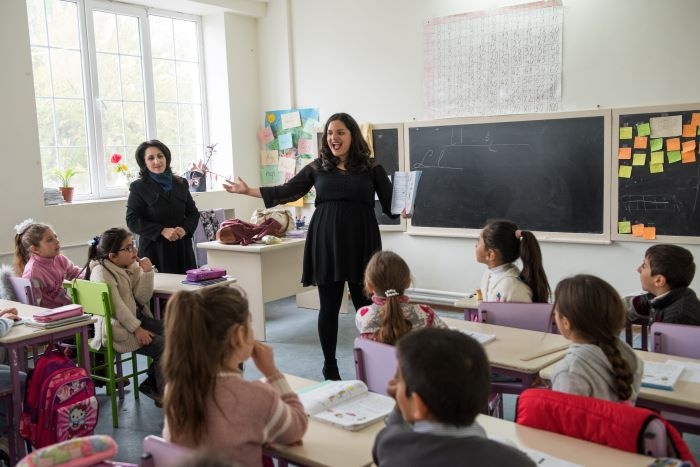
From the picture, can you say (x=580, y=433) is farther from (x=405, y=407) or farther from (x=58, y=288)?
(x=58, y=288)

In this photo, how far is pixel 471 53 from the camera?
5469 mm

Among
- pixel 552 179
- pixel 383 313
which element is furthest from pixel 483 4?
pixel 383 313

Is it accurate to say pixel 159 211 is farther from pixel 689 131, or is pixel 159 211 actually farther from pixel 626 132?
pixel 689 131

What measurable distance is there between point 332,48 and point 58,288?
3463 mm

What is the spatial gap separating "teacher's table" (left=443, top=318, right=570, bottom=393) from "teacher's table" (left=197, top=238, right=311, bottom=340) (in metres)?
2.39

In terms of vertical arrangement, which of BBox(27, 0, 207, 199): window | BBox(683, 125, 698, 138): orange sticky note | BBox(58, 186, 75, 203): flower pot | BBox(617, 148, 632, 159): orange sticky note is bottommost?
BBox(58, 186, 75, 203): flower pot

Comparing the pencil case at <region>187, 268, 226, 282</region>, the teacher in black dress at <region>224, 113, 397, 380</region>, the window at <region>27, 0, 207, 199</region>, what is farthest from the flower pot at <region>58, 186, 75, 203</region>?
the teacher in black dress at <region>224, 113, 397, 380</region>

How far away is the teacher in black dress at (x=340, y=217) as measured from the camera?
3699 mm

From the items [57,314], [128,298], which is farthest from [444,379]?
[128,298]

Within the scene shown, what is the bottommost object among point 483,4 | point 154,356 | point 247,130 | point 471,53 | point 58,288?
point 154,356

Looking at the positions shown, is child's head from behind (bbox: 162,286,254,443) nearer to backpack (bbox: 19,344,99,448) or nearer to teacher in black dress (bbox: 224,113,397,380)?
backpack (bbox: 19,344,99,448)

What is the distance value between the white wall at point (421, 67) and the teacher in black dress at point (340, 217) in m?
2.08

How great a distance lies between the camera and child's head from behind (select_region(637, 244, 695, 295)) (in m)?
2.79

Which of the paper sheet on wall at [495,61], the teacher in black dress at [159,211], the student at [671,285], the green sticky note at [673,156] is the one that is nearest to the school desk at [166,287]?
the teacher in black dress at [159,211]
